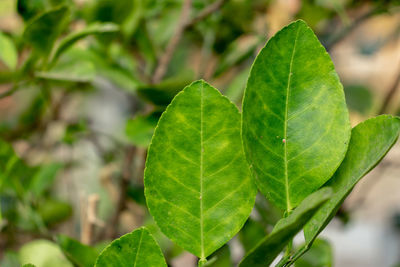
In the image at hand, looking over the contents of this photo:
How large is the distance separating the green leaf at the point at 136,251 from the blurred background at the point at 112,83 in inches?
3.8

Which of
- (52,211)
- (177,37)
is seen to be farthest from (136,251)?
(52,211)

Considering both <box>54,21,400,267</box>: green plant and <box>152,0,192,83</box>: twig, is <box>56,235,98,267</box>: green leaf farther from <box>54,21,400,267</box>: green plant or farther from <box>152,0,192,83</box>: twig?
<box>152,0,192,83</box>: twig

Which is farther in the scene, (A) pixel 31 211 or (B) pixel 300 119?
(A) pixel 31 211

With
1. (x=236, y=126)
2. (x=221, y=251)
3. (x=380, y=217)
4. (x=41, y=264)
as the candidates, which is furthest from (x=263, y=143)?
(x=380, y=217)

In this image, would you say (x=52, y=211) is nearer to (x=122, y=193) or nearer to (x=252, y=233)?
(x=122, y=193)

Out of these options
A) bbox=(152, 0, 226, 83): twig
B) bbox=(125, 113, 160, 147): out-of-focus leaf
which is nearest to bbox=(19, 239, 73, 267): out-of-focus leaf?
bbox=(125, 113, 160, 147): out-of-focus leaf

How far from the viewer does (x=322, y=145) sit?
0.92 feet

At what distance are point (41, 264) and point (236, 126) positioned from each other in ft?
0.88

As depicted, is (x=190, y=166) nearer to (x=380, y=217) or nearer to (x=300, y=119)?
(x=300, y=119)

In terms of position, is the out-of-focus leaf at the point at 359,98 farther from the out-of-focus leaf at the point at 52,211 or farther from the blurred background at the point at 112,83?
the out-of-focus leaf at the point at 52,211

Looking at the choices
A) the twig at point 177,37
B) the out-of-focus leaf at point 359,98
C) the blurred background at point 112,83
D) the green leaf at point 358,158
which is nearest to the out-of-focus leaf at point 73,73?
the blurred background at point 112,83

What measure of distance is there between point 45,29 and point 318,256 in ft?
1.14

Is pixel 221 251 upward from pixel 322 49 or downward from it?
downward

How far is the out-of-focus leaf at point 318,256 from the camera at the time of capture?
0.46m
